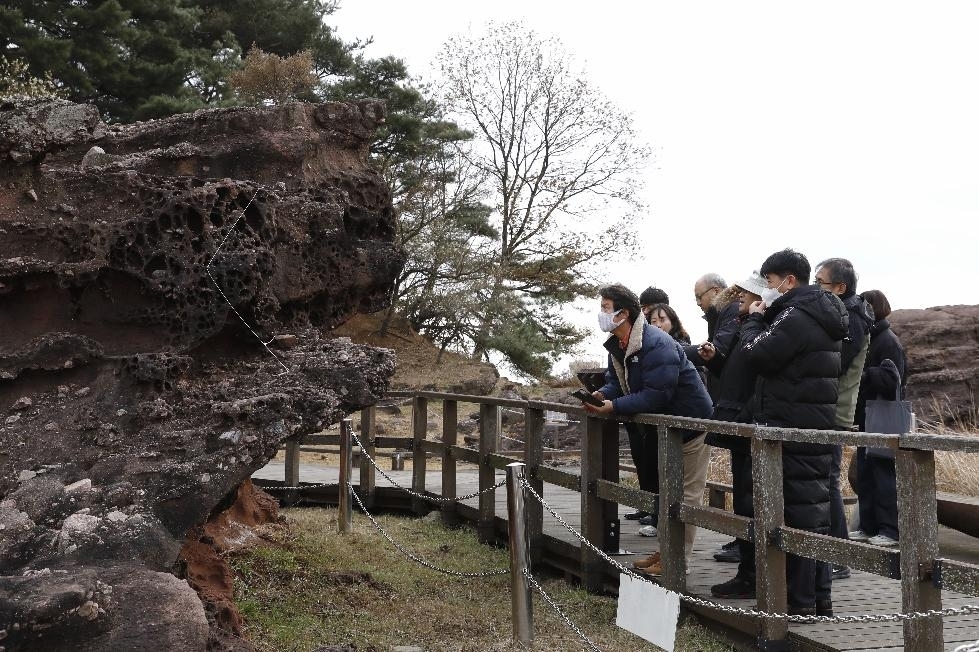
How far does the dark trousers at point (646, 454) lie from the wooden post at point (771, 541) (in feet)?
5.35

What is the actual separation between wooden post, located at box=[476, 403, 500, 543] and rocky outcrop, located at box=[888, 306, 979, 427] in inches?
442

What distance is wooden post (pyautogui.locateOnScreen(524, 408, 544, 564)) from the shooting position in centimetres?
803

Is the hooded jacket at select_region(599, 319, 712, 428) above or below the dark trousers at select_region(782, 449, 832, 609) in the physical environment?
above

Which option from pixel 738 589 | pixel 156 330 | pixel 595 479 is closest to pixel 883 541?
pixel 738 589

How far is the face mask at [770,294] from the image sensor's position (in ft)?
18.8

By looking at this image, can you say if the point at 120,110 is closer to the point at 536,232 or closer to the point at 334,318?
the point at 536,232

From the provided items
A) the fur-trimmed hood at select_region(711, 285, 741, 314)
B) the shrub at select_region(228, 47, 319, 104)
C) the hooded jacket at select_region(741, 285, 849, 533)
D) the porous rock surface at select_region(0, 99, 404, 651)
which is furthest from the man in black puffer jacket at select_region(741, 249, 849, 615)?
the shrub at select_region(228, 47, 319, 104)

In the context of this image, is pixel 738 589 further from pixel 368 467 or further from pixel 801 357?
pixel 368 467

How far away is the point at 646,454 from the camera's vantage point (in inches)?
276

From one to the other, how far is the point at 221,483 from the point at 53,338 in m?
1.36

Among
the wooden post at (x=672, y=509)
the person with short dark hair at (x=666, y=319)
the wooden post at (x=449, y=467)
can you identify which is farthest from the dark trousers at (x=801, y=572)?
the wooden post at (x=449, y=467)

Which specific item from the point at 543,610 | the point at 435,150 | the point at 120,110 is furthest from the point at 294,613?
the point at 435,150

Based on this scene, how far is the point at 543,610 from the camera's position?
683 centimetres

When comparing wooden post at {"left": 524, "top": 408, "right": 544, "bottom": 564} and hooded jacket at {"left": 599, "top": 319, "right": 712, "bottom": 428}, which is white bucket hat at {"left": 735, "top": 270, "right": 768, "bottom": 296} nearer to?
hooded jacket at {"left": 599, "top": 319, "right": 712, "bottom": 428}
